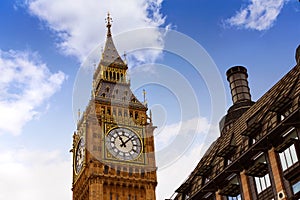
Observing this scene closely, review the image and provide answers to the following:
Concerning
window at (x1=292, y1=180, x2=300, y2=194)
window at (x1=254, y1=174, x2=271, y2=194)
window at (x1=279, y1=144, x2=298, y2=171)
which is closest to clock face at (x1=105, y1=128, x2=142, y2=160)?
window at (x1=254, y1=174, x2=271, y2=194)

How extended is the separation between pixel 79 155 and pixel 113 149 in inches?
384

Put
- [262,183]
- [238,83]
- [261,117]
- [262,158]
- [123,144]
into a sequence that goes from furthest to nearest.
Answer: [123,144], [238,83], [261,117], [262,158], [262,183]

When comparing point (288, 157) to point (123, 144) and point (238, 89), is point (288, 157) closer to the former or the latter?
point (238, 89)

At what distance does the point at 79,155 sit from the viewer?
12069 centimetres

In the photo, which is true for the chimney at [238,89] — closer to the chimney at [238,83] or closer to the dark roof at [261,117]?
the chimney at [238,83]

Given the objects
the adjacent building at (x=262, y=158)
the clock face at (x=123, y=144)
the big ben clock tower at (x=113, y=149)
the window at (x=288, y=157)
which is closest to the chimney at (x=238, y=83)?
the adjacent building at (x=262, y=158)

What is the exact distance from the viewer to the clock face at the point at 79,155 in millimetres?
118181

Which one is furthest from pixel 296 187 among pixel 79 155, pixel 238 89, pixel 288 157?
pixel 79 155

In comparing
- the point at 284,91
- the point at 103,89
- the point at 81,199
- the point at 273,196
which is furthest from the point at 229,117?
the point at 103,89

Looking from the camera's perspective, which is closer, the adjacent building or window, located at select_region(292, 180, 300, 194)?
window, located at select_region(292, 180, 300, 194)

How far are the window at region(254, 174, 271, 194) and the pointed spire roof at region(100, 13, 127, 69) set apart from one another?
90.5 metres

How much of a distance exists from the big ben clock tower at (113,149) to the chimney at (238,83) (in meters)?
32.1

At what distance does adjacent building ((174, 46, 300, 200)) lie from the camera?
47781 millimetres

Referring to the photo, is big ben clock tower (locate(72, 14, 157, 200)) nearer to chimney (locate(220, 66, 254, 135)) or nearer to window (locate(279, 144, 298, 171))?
chimney (locate(220, 66, 254, 135))
